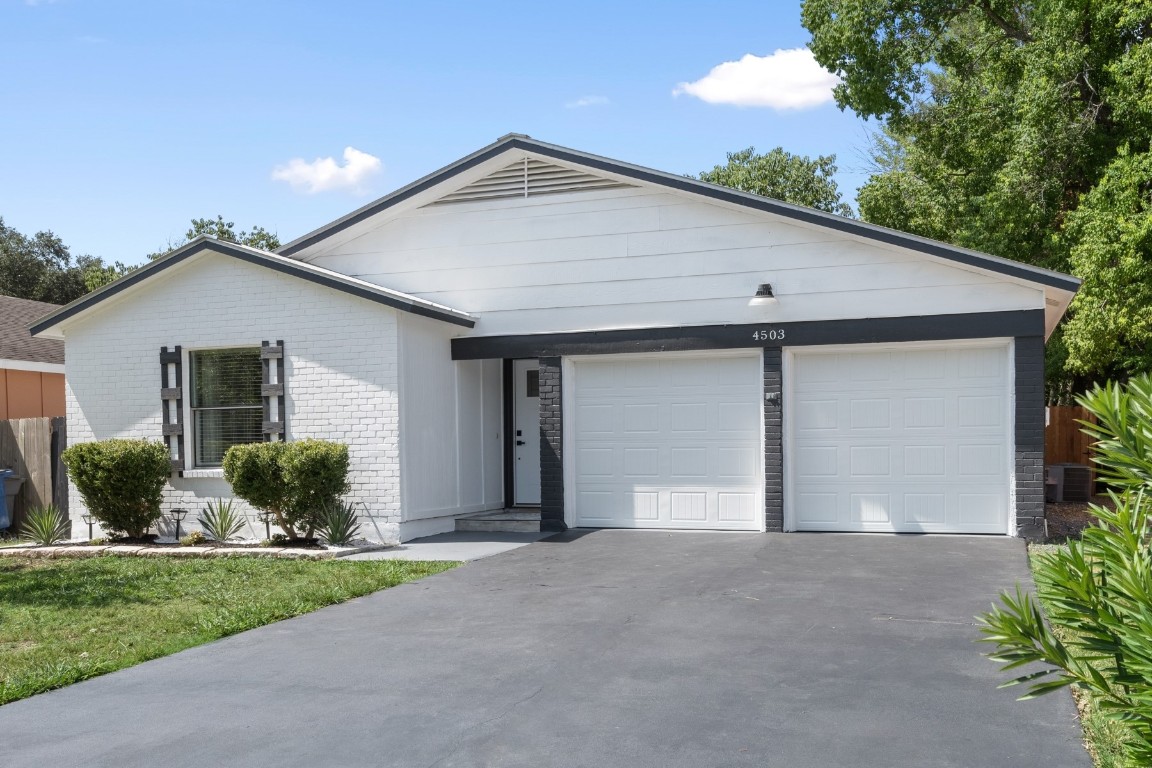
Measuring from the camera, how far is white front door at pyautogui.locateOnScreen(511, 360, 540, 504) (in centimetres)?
1471

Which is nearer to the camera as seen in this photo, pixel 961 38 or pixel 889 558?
pixel 889 558

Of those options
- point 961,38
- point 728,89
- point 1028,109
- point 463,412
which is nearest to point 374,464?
point 463,412

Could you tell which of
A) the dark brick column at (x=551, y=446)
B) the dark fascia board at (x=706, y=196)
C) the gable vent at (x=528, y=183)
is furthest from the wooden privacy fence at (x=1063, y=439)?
the gable vent at (x=528, y=183)

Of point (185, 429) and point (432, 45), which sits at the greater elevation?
point (432, 45)

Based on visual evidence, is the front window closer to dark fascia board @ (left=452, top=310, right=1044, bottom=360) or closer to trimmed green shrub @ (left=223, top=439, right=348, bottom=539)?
trimmed green shrub @ (left=223, top=439, right=348, bottom=539)

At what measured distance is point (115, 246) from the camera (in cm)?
3675

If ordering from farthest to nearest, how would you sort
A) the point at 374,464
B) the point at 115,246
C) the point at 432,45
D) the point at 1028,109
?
the point at 115,246 → the point at 1028,109 → the point at 432,45 → the point at 374,464

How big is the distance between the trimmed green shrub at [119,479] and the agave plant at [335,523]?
232 cm

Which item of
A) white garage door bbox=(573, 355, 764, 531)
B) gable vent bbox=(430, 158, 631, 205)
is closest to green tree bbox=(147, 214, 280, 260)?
gable vent bbox=(430, 158, 631, 205)

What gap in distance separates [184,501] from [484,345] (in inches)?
174

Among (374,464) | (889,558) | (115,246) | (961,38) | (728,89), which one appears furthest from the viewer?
(728,89)

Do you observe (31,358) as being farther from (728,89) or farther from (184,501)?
(728,89)

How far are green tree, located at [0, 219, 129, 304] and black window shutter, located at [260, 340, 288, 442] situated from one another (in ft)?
91.4

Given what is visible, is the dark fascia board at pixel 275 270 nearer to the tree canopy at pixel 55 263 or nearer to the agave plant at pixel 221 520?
the agave plant at pixel 221 520
